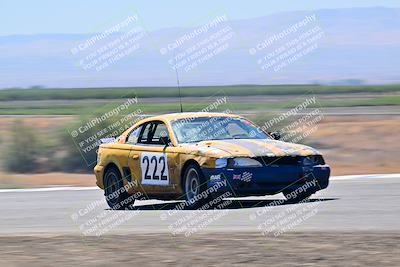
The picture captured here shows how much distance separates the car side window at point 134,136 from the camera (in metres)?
17.4

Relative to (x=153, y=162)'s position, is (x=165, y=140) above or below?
above

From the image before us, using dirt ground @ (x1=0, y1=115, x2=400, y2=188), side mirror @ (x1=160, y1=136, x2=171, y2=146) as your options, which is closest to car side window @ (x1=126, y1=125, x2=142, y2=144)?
side mirror @ (x1=160, y1=136, x2=171, y2=146)

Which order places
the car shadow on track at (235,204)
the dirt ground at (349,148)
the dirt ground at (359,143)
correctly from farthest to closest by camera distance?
the dirt ground at (359,143) < the dirt ground at (349,148) < the car shadow on track at (235,204)

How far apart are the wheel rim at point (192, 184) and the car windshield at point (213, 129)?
65 centimetres

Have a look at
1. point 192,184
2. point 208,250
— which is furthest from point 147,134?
point 208,250

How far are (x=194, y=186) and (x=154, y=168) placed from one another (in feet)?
2.98

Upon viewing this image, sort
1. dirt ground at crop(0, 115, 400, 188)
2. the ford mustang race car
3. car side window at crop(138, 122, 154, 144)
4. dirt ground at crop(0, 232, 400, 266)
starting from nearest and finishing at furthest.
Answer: dirt ground at crop(0, 232, 400, 266) < the ford mustang race car < car side window at crop(138, 122, 154, 144) < dirt ground at crop(0, 115, 400, 188)

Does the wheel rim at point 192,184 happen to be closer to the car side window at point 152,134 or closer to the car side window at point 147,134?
the car side window at point 152,134

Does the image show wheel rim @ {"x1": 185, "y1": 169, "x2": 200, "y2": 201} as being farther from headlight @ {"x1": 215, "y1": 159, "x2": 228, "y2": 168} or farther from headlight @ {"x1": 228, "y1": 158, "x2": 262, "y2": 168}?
headlight @ {"x1": 228, "y1": 158, "x2": 262, "y2": 168}

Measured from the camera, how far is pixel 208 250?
37.1 ft

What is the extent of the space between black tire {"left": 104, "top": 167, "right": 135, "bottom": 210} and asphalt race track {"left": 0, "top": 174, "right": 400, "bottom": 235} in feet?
0.58

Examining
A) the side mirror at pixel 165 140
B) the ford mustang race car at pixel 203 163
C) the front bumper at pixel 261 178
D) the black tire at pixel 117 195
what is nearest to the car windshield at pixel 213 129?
the ford mustang race car at pixel 203 163

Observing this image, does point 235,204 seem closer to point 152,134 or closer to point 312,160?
point 312,160

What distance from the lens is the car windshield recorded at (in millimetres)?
16531
